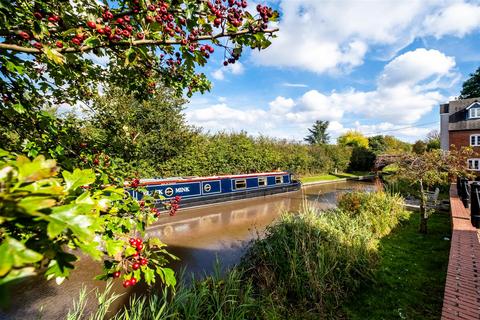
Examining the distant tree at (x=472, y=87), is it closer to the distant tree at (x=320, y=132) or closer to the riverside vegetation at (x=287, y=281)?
the distant tree at (x=320, y=132)

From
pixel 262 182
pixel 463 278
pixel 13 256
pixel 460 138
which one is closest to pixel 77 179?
pixel 13 256

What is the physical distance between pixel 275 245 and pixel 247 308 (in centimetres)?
171

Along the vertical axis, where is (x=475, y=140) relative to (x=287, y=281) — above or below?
above

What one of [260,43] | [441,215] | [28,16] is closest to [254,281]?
[260,43]

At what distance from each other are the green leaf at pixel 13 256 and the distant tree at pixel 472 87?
151 feet

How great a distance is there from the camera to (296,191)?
19.5 meters

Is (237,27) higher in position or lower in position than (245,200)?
higher

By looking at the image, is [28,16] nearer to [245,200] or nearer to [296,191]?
[245,200]

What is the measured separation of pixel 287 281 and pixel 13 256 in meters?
4.69

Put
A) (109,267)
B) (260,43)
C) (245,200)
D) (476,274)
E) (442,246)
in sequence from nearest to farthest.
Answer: (109,267)
(260,43)
(476,274)
(442,246)
(245,200)

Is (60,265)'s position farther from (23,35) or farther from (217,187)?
(217,187)

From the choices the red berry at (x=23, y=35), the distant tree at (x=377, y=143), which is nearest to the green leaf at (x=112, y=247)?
the red berry at (x=23, y=35)

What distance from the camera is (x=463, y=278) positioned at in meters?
3.66

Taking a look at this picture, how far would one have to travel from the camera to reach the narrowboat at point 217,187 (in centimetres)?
1174
